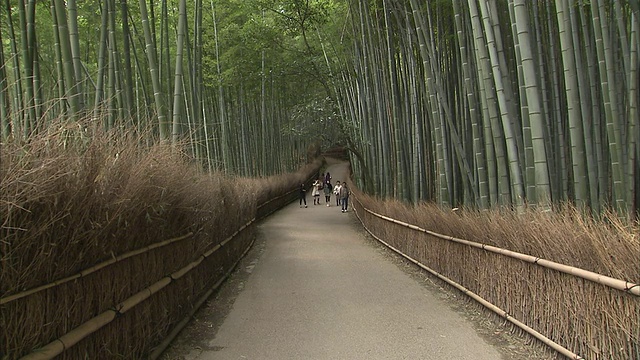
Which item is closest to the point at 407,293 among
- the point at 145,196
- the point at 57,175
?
the point at 145,196

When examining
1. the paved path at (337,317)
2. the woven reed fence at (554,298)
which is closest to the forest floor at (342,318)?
the paved path at (337,317)

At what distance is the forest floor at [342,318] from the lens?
376cm

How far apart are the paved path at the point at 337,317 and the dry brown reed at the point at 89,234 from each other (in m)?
0.61

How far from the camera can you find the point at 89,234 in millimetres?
2547

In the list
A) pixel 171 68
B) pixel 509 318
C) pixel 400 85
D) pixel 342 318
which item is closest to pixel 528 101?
pixel 509 318

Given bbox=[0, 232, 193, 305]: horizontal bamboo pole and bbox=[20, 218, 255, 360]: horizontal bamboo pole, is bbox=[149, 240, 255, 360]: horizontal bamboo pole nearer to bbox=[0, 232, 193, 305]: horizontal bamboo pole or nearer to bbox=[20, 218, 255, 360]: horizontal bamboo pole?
bbox=[20, 218, 255, 360]: horizontal bamboo pole

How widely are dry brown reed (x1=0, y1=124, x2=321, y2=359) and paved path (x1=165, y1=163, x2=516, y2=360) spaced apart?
615 millimetres

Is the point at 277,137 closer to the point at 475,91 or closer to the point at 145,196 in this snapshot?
the point at 475,91

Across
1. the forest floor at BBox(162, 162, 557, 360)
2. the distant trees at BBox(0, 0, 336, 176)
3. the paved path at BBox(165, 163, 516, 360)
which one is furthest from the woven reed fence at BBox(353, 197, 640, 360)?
the distant trees at BBox(0, 0, 336, 176)

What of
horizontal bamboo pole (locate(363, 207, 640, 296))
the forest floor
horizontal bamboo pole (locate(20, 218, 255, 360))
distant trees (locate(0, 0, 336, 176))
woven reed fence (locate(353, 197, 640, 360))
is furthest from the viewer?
distant trees (locate(0, 0, 336, 176))

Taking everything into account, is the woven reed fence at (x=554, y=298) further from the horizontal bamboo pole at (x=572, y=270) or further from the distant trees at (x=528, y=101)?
the distant trees at (x=528, y=101)

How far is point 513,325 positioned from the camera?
391 centimetres

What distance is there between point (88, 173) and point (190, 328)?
2189 mm

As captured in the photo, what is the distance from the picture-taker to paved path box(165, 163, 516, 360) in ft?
12.4
